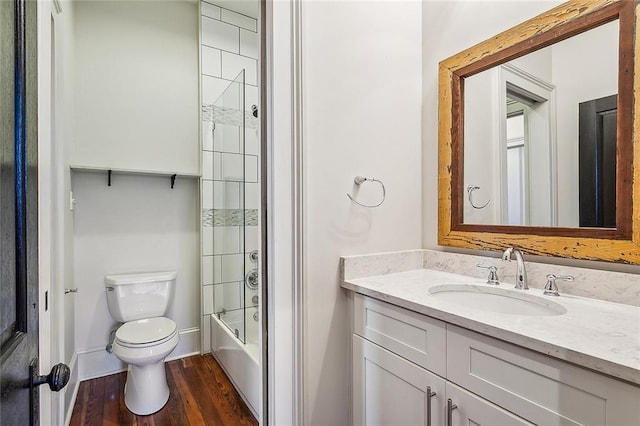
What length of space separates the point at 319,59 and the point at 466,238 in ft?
3.36

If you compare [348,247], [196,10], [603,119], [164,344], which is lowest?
[164,344]

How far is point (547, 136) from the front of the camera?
127cm

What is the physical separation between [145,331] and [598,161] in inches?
96.8

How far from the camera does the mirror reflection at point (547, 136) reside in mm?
1110

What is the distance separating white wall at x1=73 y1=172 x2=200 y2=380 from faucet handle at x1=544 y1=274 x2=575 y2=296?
2.33 meters

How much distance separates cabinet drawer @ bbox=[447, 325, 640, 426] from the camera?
67 cm

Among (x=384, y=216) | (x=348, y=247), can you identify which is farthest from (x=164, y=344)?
(x=384, y=216)

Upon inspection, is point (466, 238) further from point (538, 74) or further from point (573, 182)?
point (538, 74)

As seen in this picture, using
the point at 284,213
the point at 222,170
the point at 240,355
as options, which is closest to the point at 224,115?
the point at 222,170

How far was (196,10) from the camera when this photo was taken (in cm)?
260

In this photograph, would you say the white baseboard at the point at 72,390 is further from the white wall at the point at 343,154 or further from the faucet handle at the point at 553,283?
the faucet handle at the point at 553,283

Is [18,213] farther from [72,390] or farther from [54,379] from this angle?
[72,390]

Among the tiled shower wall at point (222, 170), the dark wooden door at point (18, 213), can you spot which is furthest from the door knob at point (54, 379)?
the tiled shower wall at point (222, 170)

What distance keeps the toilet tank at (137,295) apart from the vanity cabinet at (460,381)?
161 cm
